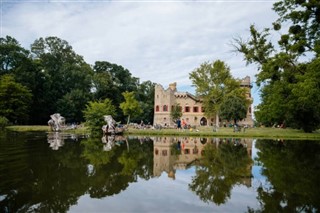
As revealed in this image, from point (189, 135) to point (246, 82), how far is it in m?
34.5

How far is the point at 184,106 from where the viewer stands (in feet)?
206

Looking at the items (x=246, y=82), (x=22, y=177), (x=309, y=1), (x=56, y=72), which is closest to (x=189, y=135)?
(x=309, y=1)

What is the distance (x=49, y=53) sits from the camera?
206 ft

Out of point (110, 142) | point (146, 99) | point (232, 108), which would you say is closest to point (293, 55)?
point (110, 142)

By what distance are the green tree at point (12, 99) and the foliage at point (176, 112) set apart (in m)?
26.0

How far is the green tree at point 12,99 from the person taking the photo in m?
46.5

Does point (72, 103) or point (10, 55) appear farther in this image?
point (72, 103)

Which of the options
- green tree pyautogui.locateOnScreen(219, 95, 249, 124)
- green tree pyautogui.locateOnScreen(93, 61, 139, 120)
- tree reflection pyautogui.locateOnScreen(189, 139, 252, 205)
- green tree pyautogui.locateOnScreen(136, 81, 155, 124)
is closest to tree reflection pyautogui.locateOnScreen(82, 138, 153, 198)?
tree reflection pyautogui.locateOnScreen(189, 139, 252, 205)

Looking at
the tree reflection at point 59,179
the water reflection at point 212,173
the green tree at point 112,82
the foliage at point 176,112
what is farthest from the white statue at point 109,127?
the green tree at point 112,82

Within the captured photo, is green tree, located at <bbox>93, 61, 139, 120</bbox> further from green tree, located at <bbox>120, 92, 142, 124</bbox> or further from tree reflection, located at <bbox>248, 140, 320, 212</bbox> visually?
tree reflection, located at <bbox>248, 140, 320, 212</bbox>

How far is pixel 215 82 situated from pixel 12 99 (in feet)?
107

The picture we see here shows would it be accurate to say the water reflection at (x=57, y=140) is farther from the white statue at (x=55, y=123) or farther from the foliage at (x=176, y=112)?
the foliage at (x=176, y=112)

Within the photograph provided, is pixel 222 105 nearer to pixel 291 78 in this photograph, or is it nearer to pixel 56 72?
pixel 291 78

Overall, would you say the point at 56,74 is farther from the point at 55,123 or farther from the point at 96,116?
the point at 96,116
